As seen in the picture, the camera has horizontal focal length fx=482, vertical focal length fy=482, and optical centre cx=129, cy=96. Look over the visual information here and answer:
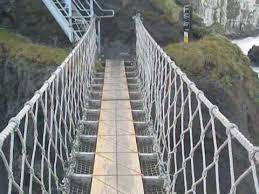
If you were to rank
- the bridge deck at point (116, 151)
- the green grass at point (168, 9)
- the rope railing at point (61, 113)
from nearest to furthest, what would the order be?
the rope railing at point (61, 113) → the bridge deck at point (116, 151) → the green grass at point (168, 9)

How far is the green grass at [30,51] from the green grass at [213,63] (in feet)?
7.09

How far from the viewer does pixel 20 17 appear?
35.7 ft

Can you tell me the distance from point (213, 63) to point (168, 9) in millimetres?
3019

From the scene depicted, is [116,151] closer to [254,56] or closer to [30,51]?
[30,51]

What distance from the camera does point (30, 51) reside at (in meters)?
9.30

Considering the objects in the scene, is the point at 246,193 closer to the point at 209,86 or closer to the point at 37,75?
the point at 209,86

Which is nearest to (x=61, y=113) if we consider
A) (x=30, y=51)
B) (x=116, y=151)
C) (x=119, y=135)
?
(x=116, y=151)

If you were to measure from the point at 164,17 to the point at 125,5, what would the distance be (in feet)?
3.32

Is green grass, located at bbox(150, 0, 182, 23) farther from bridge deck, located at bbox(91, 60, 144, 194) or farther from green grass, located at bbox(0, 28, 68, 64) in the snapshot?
bridge deck, located at bbox(91, 60, 144, 194)

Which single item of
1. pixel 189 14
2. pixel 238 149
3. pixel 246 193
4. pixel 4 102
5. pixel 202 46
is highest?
pixel 189 14

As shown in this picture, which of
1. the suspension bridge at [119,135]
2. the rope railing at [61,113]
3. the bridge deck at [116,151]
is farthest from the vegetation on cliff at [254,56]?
the bridge deck at [116,151]

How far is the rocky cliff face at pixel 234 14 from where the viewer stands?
110 feet

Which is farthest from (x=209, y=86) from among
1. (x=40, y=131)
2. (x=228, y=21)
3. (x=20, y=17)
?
(x=228, y=21)

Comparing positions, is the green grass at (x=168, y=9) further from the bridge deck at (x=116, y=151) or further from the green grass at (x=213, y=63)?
the bridge deck at (x=116, y=151)
